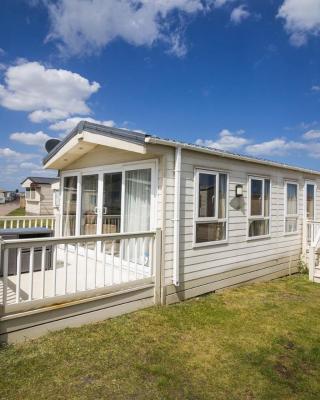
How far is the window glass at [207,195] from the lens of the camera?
530cm

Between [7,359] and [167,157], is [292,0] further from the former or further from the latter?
[7,359]

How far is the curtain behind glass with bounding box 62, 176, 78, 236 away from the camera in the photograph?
7.00 meters

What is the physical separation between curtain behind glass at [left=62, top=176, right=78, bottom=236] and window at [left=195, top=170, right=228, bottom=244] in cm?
328

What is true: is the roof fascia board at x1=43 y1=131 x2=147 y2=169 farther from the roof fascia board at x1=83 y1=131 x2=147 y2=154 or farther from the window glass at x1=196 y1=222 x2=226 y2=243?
the window glass at x1=196 y1=222 x2=226 y2=243

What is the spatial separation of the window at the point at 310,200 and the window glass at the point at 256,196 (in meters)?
2.67

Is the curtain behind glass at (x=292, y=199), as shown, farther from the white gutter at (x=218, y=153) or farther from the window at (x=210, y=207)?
the window at (x=210, y=207)

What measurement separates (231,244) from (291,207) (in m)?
2.94

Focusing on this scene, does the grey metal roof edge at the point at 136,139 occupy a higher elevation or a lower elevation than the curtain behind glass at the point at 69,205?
higher

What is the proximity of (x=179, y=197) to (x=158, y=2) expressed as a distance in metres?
6.27

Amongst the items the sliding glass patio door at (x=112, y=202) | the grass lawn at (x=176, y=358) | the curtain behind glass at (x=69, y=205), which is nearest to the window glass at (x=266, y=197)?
the grass lawn at (x=176, y=358)

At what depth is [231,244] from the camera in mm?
6055

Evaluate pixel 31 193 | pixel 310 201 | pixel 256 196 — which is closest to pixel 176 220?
pixel 256 196

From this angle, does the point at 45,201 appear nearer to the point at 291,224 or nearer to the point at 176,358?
the point at 291,224

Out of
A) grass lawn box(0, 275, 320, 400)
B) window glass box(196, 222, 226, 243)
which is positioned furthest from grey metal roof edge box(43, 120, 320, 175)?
grass lawn box(0, 275, 320, 400)
